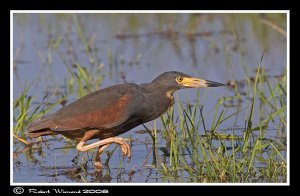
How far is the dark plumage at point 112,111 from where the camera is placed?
782 cm

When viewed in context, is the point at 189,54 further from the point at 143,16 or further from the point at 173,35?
the point at 143,16

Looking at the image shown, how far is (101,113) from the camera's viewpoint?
309 inches

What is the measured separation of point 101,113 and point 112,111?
4.4 inches

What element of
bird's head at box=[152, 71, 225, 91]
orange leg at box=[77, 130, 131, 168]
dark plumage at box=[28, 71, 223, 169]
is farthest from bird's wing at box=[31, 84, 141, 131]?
bird's head at box=[152, 71, 225, 91]

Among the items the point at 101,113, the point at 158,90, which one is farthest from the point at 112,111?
the point at 158,90

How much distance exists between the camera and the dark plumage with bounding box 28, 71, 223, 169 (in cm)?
782

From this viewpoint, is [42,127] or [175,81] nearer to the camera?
[42,127]

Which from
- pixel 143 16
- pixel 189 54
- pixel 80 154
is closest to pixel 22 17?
pixel 143 16

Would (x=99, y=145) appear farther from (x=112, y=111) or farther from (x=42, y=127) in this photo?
(x=42, y=127)

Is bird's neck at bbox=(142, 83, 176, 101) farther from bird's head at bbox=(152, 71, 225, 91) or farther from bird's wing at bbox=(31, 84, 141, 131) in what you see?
bird's wing at bbox=(31, 84, 141, 131)

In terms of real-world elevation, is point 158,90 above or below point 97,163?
above

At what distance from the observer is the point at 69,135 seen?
8.06 m

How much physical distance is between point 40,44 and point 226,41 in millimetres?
3125

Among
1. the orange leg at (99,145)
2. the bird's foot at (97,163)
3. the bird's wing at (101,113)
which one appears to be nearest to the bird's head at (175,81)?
the bird's wing at (101,113)
